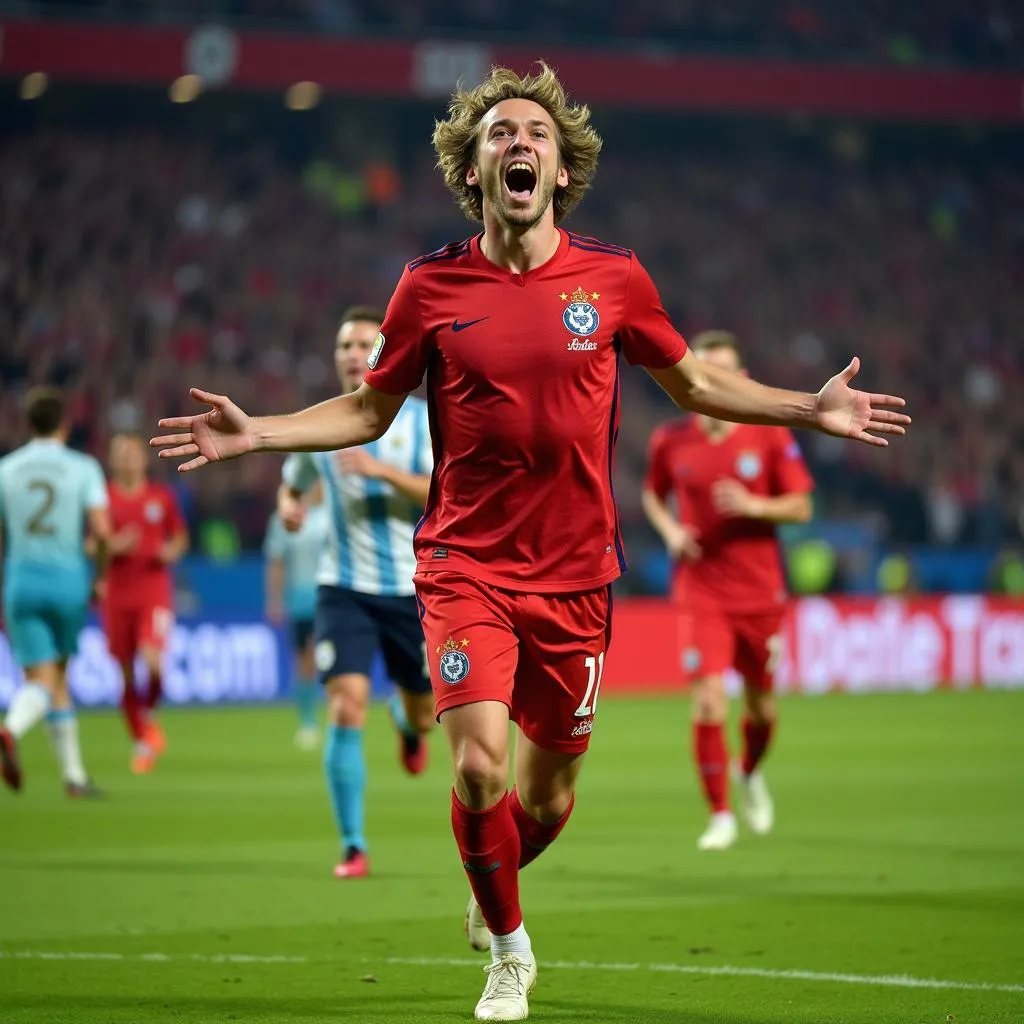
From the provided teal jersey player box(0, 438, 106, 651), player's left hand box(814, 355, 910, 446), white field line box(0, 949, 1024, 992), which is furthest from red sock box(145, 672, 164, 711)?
player's left hand box(814, 355, 910, 446)

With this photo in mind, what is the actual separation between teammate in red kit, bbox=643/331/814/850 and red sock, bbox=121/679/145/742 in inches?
212

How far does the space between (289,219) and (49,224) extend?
4603 millimetres

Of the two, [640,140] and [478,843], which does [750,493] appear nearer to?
[478,843]

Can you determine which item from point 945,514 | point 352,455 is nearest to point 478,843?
point 352,455

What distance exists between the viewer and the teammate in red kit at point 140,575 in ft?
49.6

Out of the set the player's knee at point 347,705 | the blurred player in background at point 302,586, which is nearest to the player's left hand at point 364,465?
the player's knee at point 347,705

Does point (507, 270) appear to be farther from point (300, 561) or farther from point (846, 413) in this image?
point (300, 561)

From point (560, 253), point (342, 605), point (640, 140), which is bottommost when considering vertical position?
point (342, 605)

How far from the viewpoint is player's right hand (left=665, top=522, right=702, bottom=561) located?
1076cm

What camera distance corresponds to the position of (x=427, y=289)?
578 centimetres

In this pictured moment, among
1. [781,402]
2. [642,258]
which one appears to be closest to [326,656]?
[781,402]

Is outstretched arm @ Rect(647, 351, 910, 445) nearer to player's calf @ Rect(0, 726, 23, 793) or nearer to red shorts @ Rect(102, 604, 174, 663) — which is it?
player's calf @ Rect(0, 726, 23, 793)

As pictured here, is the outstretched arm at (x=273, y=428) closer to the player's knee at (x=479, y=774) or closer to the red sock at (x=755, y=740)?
the player's knee at (x=479, y=774)

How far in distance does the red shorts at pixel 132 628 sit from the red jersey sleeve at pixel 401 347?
9.79 meters
